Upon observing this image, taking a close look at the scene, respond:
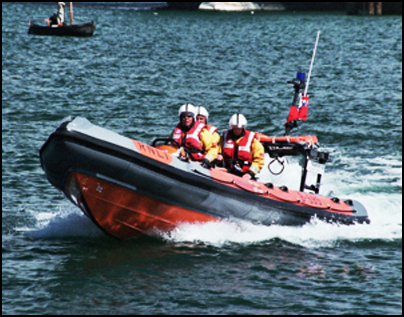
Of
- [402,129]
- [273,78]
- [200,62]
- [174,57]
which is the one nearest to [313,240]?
[402,129]

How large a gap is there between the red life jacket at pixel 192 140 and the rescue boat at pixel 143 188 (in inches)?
10.0

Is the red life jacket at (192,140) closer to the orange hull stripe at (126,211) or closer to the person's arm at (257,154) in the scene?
the person's arm at (257,154)

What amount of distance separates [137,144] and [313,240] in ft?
8.08

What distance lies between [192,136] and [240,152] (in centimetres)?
66

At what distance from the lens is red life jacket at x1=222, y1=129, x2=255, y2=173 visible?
7.93 m

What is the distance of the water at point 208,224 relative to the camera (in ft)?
19.9

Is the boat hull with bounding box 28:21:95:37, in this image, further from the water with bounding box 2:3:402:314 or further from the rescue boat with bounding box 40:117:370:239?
the rescue boat with bounding box 40:117:370:239

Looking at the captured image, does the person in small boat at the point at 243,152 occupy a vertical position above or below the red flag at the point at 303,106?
→ below

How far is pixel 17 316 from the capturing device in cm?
553

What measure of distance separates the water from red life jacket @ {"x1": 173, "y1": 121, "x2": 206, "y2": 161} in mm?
992

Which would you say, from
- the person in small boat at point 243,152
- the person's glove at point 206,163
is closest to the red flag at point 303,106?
the person in small boat at point 243,152

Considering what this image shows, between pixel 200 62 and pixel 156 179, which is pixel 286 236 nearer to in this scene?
pixel 156 179

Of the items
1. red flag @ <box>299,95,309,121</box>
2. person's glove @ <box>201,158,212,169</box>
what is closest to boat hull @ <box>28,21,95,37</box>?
red flag @ <box>299,95,309,121</box>

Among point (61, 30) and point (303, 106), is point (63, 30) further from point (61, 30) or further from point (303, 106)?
point (303, 106)
